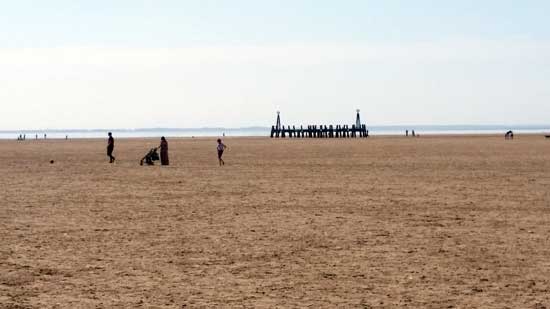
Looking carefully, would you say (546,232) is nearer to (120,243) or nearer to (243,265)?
(243,265)

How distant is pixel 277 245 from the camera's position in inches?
501

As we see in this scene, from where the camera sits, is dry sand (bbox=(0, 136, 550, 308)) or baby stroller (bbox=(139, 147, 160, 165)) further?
baby stroller (bbox=(139, 147, 160, 165))

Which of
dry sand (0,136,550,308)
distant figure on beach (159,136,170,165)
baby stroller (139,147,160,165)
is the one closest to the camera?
dry sand (0,136,550,308)

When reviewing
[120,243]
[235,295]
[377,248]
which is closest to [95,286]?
[235,295]

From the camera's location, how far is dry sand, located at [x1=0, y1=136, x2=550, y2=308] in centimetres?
934

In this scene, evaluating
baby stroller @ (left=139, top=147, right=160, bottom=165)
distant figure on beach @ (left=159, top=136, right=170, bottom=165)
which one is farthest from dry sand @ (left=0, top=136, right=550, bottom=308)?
baby stroller @ (left=139, top=147, right=160, bottom=165)

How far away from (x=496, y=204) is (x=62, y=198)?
431 inches

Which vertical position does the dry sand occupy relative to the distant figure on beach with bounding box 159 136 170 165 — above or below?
below

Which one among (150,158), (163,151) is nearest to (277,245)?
(163,151)

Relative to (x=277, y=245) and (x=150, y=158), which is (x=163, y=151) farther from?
(x=277, y=245)

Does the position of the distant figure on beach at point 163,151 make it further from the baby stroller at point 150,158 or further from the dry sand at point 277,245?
the dry sand at point 277,245

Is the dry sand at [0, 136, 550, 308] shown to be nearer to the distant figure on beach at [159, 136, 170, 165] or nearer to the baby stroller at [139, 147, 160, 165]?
the distant figure on beach at [159, 136, 170, 165]

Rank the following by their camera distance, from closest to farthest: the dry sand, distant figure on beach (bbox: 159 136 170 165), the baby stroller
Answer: the dry sand < distant figure on beach (bbox: 159 136 170 165) < the baby stroller

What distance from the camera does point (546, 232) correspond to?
1376 centimetres
